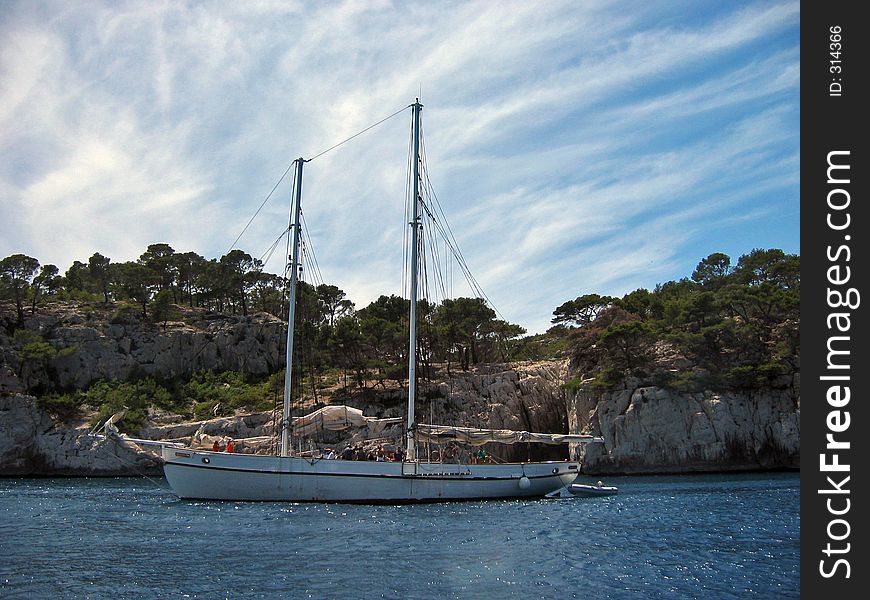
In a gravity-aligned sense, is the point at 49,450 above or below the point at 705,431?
below

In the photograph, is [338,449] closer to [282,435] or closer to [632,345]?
[282,435]

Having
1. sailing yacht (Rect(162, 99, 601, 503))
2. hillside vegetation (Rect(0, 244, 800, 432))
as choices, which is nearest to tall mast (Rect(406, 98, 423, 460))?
sailing yacht (Rect(162, 99, 601, 503))

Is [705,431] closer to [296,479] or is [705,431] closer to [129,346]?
[296,479]

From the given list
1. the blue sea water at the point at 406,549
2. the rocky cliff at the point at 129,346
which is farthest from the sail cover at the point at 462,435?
the rocky cliff at the point at 129,346

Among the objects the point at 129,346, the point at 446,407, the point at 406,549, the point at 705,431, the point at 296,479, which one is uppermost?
the point at 129,346

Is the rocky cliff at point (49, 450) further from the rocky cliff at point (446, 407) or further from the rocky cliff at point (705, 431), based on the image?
the rocky cliff at point (705, 431)

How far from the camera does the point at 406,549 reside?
2708 cm

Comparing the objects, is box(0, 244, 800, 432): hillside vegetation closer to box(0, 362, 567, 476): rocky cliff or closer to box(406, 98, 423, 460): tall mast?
box(0, 362, 567, 476): rocky cliff

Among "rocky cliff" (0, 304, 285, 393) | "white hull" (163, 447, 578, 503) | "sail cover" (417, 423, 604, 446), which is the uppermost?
"rocky cliff" (0, 304, 285, 393)

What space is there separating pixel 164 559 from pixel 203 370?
233 ft

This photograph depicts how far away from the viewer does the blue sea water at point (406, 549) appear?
69.2 feet

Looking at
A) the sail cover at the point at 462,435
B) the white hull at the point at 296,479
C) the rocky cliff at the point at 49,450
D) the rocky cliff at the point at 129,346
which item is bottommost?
the rocky cliff at the point at 49,450

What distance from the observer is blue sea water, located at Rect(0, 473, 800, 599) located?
830 inches

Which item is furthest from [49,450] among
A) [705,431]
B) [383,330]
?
[705,431]
